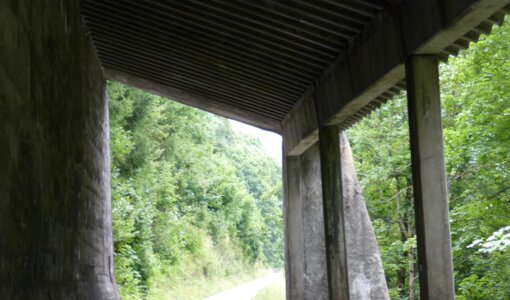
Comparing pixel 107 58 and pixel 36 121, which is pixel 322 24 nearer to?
pixel 36 121

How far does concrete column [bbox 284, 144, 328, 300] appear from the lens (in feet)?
41.8

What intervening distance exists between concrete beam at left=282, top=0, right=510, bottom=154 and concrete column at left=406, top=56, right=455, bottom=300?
0.94 feet

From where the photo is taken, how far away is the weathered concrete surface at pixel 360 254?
1275cm

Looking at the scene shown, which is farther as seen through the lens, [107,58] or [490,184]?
[490,184]

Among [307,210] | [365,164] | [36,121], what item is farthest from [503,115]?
[36,121]

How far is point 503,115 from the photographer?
1554 cm

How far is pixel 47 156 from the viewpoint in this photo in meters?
5.64

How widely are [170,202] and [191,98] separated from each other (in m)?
13.8

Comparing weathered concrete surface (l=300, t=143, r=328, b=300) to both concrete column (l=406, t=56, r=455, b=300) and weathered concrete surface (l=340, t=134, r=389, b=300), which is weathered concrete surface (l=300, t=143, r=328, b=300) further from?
concrete column (l=406, t=56, r=455, b=300)

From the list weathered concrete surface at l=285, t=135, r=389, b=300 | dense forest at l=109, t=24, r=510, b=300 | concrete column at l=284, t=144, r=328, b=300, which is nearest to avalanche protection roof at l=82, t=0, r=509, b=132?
concrete column at l=284, t=144, r=328, b=300

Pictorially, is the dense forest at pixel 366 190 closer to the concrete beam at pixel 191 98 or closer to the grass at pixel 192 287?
the grass at pixel 192 287

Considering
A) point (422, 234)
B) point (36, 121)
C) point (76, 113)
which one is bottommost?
point (422, 234)

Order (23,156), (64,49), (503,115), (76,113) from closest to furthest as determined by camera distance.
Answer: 1. (23,156)
2. (64,49)
3. (76,113)
4. (503,115)

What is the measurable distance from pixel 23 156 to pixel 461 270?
603 inches
